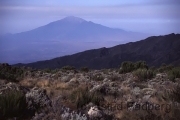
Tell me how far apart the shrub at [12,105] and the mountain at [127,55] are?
62575 millimetres

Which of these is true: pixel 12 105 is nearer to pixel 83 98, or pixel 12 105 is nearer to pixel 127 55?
pixel 83 98

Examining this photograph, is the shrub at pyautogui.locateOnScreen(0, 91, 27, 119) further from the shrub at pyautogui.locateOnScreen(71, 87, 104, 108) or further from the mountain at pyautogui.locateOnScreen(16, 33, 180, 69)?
the mountain at pyautogui.locateOnScreen(16, 33, 180, 69)

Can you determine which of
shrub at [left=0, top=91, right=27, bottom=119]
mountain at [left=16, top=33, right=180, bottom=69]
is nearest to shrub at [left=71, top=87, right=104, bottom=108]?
shrub at [left=0, top=91, right=27, bottom=119]

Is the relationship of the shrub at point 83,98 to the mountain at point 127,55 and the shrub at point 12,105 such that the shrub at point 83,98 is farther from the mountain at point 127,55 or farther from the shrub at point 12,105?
the mountain at point 127,55

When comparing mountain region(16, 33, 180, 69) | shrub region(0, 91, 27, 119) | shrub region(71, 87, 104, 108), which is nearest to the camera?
shrub region(0, 91, 27, 119)

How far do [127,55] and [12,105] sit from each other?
2887 inches

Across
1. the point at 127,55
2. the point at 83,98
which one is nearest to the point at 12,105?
the point at 83,98

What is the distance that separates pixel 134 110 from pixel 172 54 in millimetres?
64601

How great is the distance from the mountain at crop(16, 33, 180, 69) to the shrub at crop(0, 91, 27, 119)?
205 feet

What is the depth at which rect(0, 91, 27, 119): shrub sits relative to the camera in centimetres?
623

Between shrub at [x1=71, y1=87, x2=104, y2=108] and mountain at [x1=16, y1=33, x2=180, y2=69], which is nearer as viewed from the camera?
shrub at [x1=71, y1=87, x2=104, y2=108]

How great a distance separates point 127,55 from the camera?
3095 inches

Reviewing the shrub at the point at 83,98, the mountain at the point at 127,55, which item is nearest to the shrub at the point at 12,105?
the shrub at the point at 83,98

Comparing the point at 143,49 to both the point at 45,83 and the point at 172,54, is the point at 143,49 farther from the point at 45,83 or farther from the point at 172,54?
the point at 45,83
